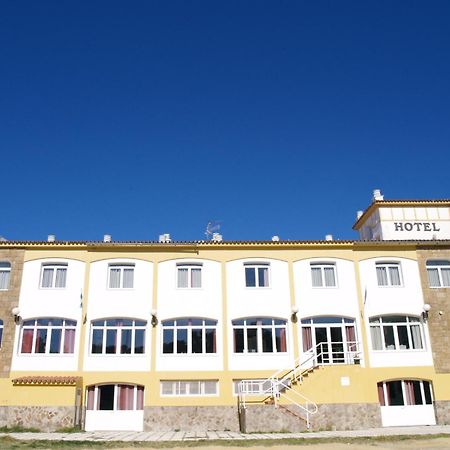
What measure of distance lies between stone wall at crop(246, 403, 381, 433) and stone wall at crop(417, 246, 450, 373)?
163 inches

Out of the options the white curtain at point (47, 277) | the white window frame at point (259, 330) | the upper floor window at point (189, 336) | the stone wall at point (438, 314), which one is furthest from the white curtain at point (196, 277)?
the stone wall at point (438, 314)

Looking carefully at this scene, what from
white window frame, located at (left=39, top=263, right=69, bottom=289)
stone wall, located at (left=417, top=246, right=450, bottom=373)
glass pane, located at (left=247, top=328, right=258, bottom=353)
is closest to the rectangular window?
white window frame, located at (left=39, top=263, right=69, bottom=289)

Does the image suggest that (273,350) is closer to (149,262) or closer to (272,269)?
(272,269)

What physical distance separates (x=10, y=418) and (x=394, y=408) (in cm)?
1726

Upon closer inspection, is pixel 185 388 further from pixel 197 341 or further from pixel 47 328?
pixel 47 328

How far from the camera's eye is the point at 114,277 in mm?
25922

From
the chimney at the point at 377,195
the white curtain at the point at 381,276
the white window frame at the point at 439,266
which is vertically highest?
the chimney at the point at 377,195

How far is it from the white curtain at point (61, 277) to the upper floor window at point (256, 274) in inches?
355

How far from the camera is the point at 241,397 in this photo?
77.5ft

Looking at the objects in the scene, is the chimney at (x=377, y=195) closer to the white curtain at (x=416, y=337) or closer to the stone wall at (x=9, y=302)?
the white curtain at (x=416, y=337)

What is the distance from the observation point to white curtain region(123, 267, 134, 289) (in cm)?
2578

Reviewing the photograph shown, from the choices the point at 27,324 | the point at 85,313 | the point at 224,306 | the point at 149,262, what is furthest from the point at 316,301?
the point at 27,324

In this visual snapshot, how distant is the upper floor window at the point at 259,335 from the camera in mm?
24922

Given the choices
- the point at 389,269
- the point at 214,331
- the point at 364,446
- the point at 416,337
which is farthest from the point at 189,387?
the point at 389,269
